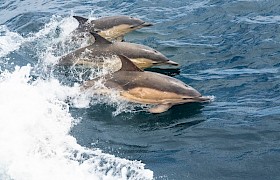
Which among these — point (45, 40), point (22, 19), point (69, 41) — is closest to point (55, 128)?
point (69, 41)

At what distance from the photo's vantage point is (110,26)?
14258 mm

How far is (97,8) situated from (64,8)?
1.65 meters

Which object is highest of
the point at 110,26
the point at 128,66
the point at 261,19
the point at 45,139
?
the point at 128,66

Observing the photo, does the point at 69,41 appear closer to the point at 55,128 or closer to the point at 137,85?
the point at 137,85

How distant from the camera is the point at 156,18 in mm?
16797

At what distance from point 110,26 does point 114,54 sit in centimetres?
236

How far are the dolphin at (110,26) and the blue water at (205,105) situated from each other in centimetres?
55

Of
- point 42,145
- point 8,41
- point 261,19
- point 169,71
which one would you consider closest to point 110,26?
point 169,71

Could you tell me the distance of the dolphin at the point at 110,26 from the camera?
14273 millimetres

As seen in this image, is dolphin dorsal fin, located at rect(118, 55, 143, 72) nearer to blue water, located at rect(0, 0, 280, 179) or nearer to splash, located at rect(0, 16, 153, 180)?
blue water, located at rect(0, 0, 280, 179)

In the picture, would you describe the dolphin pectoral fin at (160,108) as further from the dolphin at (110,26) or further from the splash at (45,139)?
the dolphin at (110,26)

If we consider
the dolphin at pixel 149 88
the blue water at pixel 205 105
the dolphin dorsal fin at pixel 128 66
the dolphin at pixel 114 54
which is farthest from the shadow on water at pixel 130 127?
the dolphin at pixel 114 54

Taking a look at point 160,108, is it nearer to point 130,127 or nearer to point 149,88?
point 149,88

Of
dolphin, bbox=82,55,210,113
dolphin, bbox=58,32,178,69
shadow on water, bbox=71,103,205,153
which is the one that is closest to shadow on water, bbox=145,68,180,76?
dolphin, bbox=58,32,178,69
